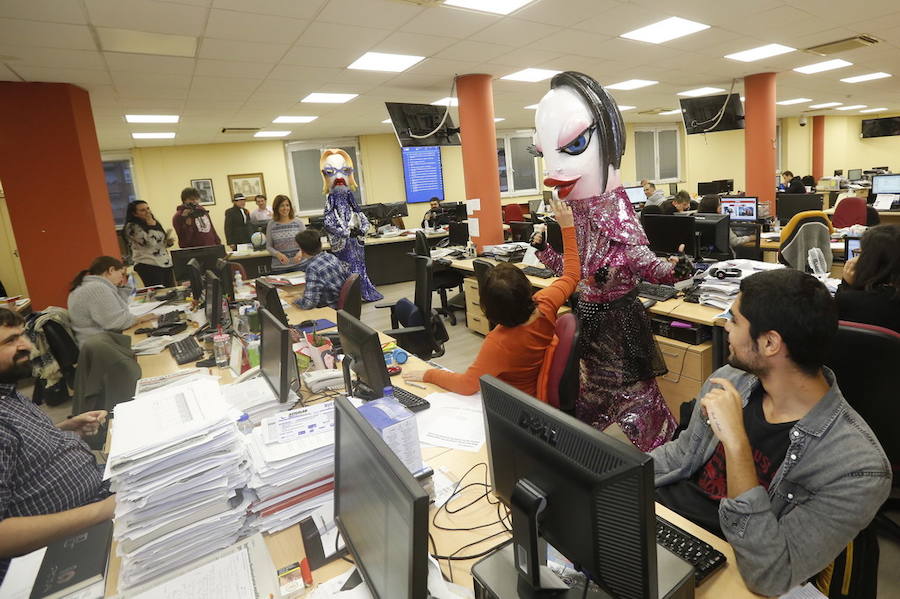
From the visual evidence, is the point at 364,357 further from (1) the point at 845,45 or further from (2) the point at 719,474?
(1) the point at 845,45

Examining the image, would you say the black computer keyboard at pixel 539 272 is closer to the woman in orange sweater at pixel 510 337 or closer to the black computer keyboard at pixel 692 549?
the woman in orange sweater at pixel 510 337

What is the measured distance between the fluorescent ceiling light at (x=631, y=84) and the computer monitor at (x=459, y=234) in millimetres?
3159

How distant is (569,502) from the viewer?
2.94ft

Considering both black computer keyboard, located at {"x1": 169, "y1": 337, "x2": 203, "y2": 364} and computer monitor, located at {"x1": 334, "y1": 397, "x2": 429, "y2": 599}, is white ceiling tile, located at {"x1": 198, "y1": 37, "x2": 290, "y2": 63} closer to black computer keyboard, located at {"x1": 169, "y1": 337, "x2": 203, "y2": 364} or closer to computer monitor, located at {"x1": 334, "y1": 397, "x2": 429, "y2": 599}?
black computer keyboard, located at {"x1": 169, "y1": 337, "x2": 203, "y2": 364}

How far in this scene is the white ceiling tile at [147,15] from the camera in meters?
3.26

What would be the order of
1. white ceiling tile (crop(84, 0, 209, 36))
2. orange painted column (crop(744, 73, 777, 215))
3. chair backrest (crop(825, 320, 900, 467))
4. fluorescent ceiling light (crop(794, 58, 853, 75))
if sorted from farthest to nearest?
orange painted column (crop(744, 73, 777, 215)) → fluorescent ceiling light (crop(794, 58, 853, 75)) → white ceiling tile (crop(84, 0, 209, 36)) → chair backrest (crop(825, 320, 900, 467))

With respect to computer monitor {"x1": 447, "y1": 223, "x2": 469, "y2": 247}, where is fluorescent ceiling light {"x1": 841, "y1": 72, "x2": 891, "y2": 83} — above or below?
above

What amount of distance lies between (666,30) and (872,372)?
4302 millimetres

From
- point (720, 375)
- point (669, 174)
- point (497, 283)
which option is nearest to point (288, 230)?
point (497, 283)

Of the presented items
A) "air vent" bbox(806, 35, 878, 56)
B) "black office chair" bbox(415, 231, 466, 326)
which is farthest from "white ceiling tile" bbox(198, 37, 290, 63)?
"air vent" bbox(806, 35, 878, 56)

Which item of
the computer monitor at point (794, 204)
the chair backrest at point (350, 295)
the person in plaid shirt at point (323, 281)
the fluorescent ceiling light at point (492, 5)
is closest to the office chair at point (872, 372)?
the chair backrest at point (350, 295)

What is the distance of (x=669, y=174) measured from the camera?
1435 cm

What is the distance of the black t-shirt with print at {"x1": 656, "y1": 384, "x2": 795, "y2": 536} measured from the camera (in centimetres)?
128

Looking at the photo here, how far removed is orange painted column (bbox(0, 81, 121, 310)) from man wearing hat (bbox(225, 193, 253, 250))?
296 centimetres
